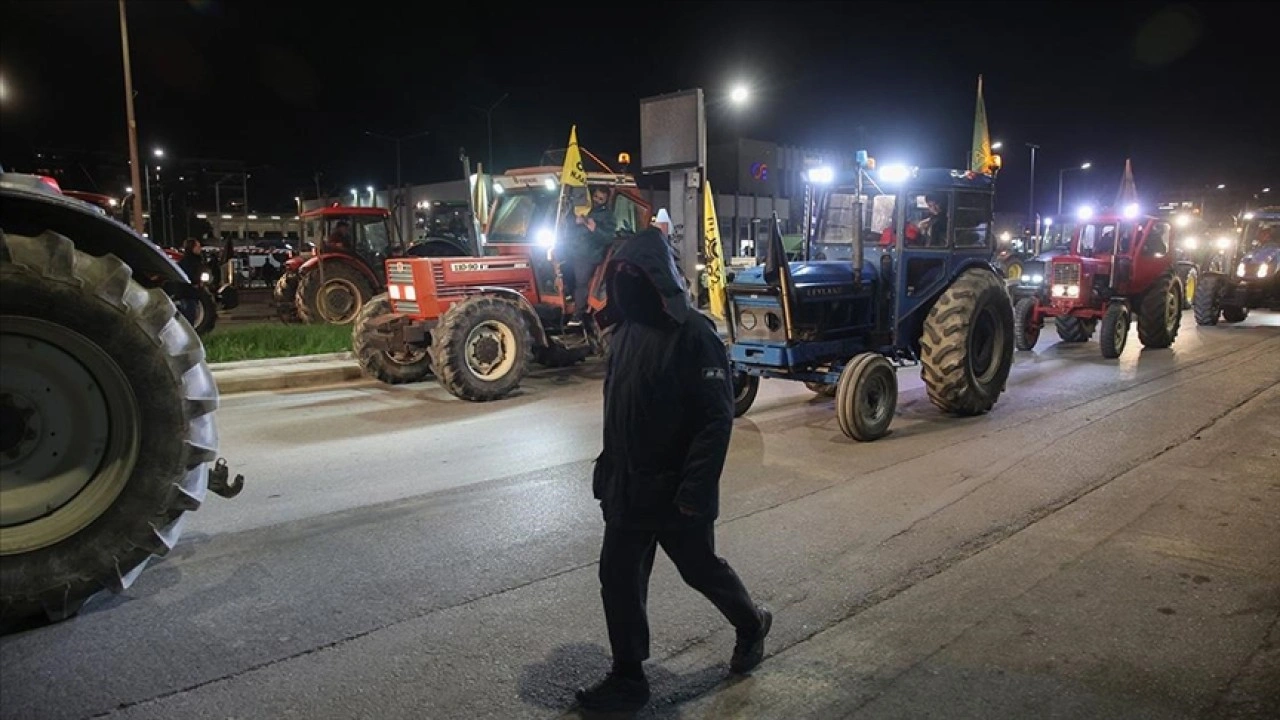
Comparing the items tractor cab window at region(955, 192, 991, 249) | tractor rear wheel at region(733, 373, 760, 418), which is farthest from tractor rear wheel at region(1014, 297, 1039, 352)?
tractor rear wheel at region(733, 373, 760, 418)

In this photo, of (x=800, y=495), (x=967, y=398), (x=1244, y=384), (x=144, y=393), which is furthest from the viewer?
(x=1244, y=384)

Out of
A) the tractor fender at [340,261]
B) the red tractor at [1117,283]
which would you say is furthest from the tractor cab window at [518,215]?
the red tractor at [1117,283]

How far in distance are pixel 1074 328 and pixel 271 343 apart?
46.7 feet

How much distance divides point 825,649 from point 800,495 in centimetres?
241

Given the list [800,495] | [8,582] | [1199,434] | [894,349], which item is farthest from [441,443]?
[1199,434]

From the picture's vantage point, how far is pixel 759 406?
31.4 ft

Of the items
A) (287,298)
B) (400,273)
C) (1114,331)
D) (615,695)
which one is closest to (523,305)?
(400,273)

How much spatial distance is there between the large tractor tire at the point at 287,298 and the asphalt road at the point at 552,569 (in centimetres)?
1020

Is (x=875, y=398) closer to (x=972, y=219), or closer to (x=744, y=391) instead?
(x=744, y=391)

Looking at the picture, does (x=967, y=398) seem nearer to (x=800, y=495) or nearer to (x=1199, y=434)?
(x=1199, y=434)

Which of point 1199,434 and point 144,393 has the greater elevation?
point 144,393

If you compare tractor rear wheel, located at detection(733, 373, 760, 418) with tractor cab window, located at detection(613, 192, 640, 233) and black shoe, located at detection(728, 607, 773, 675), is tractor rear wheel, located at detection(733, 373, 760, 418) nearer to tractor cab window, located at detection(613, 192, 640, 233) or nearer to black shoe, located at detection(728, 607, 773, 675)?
tractor cab window, located at detection(613, 192, 640, 233)

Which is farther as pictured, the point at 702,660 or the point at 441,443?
the point at 441,443

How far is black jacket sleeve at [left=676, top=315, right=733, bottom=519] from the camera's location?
3.11 m
